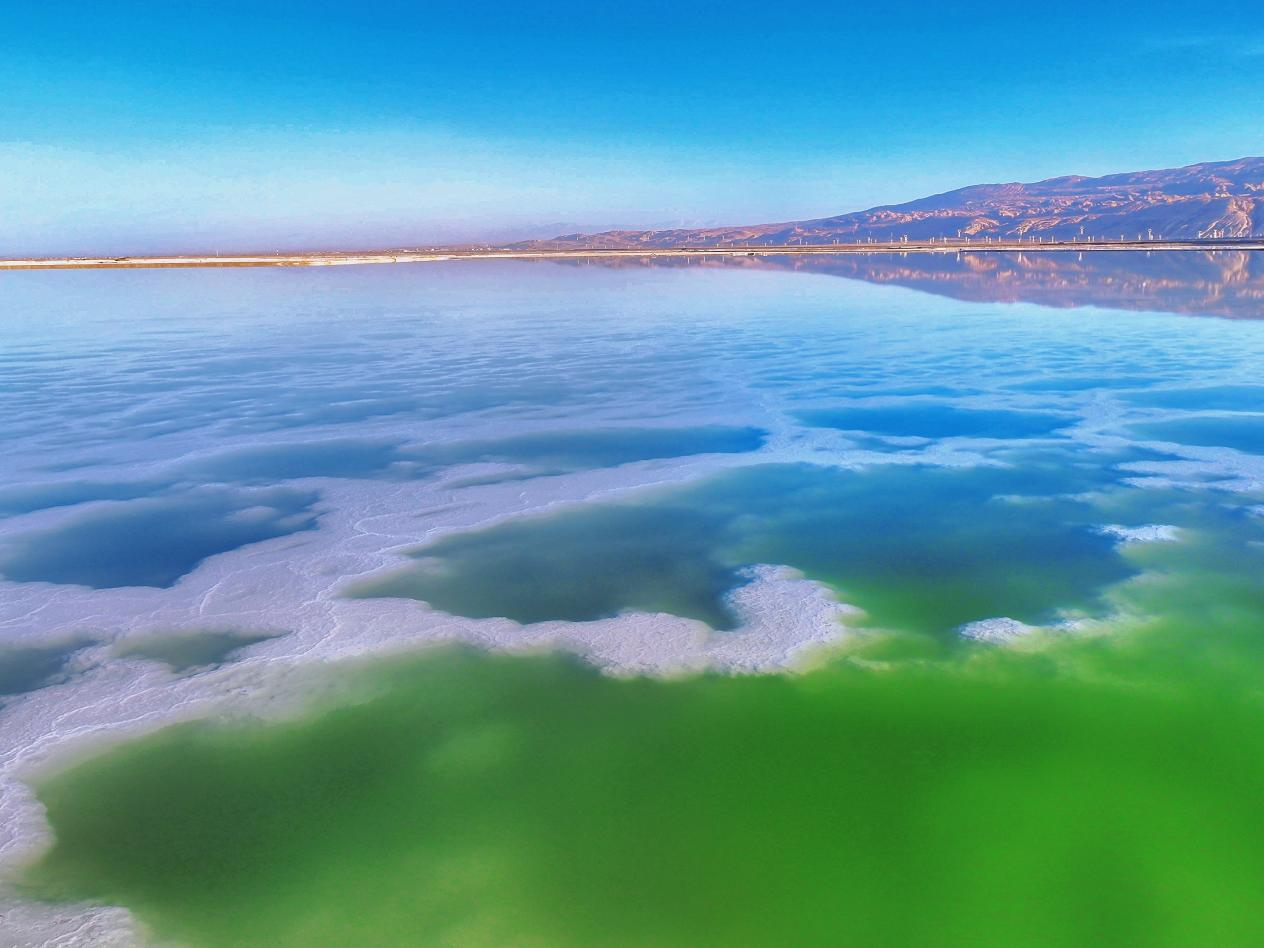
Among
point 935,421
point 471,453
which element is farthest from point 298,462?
A: point 935,421

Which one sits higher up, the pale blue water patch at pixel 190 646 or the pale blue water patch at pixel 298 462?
the pale blue water patch at pixel 190 646

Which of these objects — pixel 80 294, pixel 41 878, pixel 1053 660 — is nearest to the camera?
pixel 41 878

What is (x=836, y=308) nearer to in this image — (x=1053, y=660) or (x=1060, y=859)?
(x=1053, y=660)

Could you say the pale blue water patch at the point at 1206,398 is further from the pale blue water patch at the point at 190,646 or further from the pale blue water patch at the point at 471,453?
the pale blue water patch at the point at 190,646

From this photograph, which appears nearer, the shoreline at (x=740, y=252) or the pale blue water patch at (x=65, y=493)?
the pale blue water patch at (x=65, y=493)

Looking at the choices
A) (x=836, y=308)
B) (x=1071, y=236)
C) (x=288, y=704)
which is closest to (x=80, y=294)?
(x=836, y=308)

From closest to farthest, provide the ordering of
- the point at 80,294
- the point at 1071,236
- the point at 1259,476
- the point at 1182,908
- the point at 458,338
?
the point at 1182,908 < the point at 1259,476 < the point at 458,338 < the point at 80,294 < the point at 1071,236

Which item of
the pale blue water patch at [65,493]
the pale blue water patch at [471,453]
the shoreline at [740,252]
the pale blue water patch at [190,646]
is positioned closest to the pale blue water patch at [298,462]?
the pale blue water patch at [471,453]
